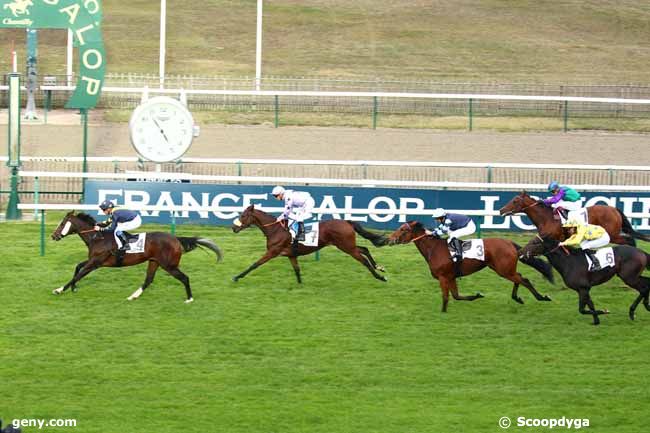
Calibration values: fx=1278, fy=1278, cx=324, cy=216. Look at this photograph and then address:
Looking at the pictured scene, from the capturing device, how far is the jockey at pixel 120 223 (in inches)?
623

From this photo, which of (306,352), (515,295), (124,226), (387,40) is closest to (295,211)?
(124,226)

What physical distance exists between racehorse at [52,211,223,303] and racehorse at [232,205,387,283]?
0.91 meters

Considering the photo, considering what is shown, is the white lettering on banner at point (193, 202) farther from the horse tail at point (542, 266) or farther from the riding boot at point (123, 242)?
the horse tail at point (542, 266)

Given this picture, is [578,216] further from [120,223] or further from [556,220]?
[120,223]

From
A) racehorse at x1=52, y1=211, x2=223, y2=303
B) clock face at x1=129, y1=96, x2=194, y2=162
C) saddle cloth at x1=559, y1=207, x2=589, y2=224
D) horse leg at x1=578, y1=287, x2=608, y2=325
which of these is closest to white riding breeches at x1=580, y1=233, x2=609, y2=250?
saddle cloth at x1=559, y1=207, x2=589, y2=224

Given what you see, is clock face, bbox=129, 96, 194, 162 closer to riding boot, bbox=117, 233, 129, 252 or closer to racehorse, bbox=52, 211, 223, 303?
racehorse, bbox=52, 211, 223, 303

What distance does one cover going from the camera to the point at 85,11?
20.0m

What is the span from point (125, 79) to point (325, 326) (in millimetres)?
19876

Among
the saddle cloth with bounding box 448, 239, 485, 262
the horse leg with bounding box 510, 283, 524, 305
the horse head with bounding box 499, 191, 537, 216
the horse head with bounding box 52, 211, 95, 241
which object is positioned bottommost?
the horse leg with bounding box 510, 283, 524, 305

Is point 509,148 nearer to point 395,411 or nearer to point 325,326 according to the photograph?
point 325,326

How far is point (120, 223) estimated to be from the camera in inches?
629

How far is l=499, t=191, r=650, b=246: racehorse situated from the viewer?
16922 millimetres

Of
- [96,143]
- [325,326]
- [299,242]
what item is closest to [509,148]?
[96,143]

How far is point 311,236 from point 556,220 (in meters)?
3.26
